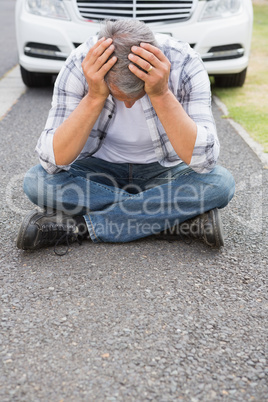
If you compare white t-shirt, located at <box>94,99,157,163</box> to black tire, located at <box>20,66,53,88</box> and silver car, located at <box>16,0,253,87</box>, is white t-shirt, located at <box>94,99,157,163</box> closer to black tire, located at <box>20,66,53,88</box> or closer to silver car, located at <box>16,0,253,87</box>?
silver car, located at <box>16,0,253,87</box>

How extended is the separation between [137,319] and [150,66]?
1012 millimetres

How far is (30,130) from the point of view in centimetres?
478

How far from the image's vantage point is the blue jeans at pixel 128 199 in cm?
267

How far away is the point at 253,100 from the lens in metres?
5.66

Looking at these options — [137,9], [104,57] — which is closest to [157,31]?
[137,9]

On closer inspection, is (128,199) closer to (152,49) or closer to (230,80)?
(152,49)

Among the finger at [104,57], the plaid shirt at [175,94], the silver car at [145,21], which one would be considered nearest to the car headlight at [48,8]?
the silver car at [145,21]

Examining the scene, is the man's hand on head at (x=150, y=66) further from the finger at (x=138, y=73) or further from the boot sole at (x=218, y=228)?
the boot sole at (x=218, y=228)

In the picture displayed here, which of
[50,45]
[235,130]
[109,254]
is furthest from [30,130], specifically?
[109,254]

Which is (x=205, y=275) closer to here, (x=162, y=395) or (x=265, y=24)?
(x=162, y=395)

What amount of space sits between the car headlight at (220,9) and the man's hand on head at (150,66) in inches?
132

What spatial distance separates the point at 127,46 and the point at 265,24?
37.8 ft

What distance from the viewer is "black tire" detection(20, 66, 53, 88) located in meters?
5.97

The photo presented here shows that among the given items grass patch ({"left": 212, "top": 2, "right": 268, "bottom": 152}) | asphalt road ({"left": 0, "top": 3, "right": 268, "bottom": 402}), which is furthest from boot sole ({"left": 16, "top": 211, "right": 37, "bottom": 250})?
grass patch ({"left": 212, "top": 2, "right": 268, "bottom": 152})
